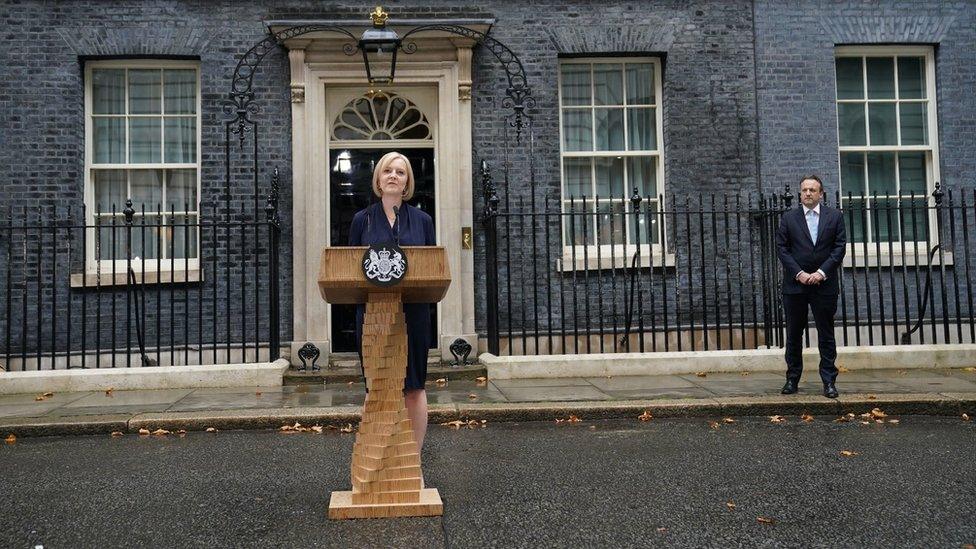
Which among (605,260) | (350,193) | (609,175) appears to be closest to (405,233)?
(350,193)

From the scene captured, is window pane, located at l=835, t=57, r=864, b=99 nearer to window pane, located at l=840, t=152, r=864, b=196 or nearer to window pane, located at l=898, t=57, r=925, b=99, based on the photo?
window pane, located at l=898, t=57, r=925, b=99

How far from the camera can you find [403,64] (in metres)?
8.57

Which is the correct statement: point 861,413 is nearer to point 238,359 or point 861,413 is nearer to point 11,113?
point 238,359

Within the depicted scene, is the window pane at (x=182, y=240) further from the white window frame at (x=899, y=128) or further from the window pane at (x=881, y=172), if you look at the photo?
the window pane at (x=881, y=172)

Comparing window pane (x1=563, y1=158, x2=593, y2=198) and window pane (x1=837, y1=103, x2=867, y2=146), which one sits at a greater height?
window pane (x1=837, y1=103, x2=867, y2=146)

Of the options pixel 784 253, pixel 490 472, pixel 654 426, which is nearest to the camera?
pixel 490 472

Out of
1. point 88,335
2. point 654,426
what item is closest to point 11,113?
point 88,335

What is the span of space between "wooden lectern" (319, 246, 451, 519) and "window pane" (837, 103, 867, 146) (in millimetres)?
7545

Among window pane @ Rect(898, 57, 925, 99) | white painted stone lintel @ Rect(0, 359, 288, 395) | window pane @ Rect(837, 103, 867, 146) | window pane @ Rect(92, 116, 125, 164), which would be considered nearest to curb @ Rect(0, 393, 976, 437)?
white painted stone lintel @ Rect(0, 359, 288, 395)

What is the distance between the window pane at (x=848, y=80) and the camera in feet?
30.3

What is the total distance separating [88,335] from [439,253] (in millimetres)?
6413

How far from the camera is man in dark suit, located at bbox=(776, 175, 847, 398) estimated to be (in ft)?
20.0

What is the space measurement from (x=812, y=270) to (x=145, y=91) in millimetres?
7451

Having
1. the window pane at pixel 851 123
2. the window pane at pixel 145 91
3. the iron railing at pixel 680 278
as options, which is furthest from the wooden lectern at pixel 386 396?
the window pane at pixel 851 123
